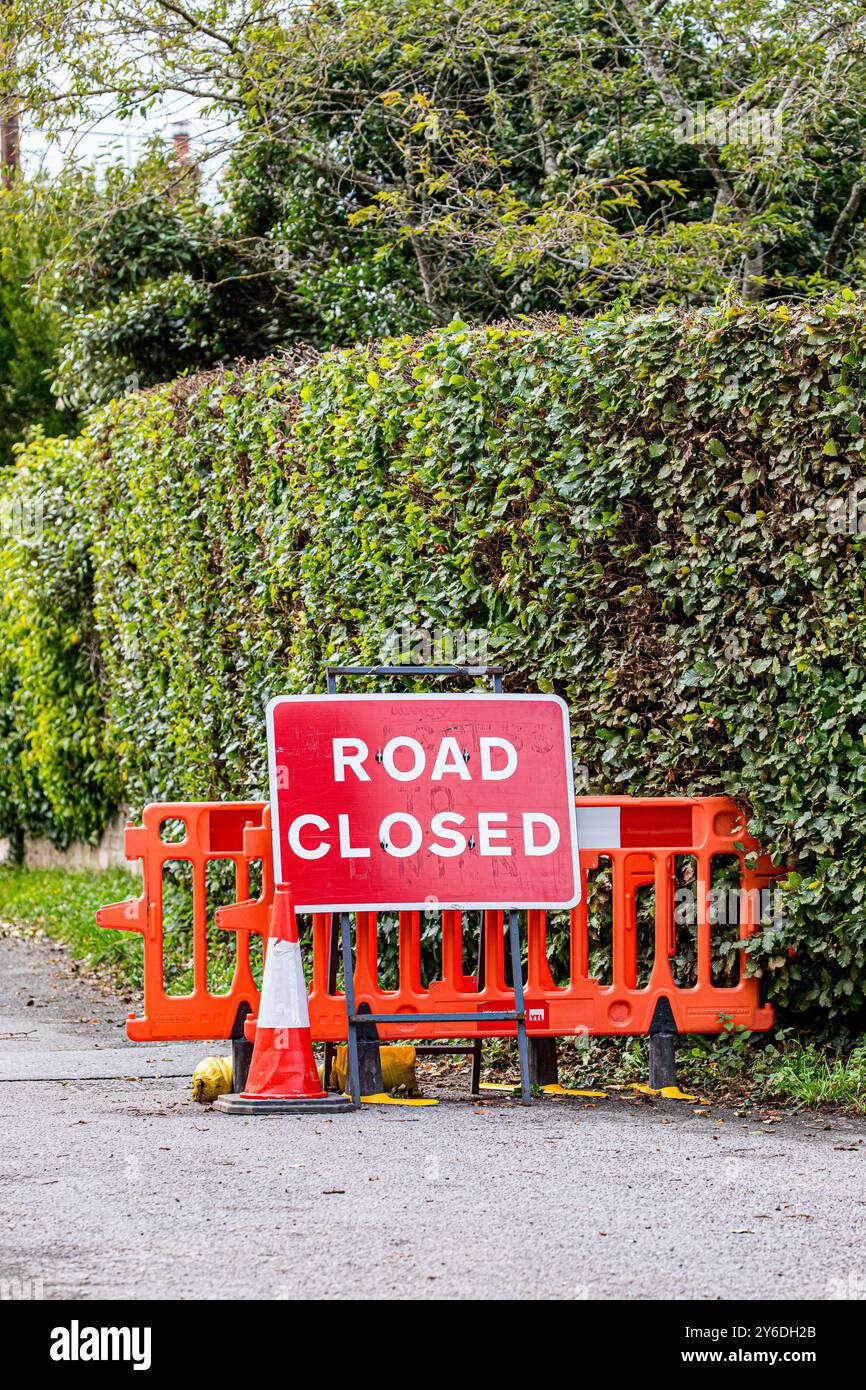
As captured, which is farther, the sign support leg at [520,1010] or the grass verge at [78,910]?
the grass verge at [78,910]

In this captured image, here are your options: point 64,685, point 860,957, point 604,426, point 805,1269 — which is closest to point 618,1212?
point 805,1269

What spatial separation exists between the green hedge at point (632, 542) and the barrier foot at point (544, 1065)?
0.97 m

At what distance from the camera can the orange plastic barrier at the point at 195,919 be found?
6.93m

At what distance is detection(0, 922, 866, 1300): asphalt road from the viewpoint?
4254 millimetres

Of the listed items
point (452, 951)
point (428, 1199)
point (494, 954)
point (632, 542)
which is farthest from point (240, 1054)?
point (632, 542)

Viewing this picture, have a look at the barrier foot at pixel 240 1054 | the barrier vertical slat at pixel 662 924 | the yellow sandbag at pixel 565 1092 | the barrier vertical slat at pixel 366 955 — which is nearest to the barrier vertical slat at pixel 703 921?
the barrier vertical slat at pixel 662 924

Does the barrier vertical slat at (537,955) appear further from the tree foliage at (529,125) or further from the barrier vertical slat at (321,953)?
the tree foliage at (529,125)

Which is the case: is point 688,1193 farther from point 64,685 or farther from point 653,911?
point 64,685

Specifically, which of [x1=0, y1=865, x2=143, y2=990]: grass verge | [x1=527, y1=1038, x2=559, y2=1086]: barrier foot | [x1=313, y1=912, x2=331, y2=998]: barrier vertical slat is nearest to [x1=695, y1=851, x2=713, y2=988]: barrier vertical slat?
[x1=527, y1=1038, x2=559, y2=1086]: barrier foot

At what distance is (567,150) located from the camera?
12625 millimetres

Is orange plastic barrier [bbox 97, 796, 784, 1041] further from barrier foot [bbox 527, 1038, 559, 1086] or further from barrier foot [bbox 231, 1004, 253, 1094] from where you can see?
barrier foot [bbox 527, 1038, 559, 1086]

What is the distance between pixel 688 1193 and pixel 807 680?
7.18 feet

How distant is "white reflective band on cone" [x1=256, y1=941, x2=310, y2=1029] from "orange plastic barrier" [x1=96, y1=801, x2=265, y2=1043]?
402mm

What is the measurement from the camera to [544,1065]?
7.13 meters
